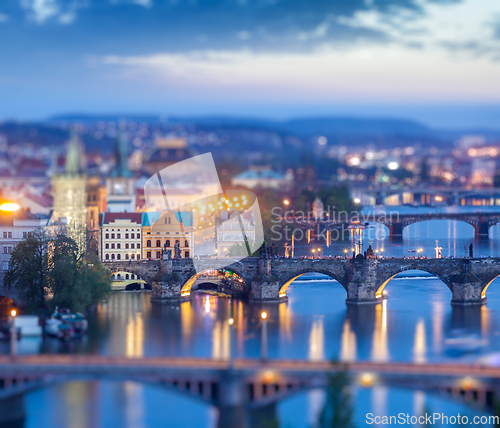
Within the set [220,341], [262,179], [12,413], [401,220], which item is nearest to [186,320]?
[220,341]

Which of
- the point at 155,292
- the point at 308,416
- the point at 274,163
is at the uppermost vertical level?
the point at 274,163

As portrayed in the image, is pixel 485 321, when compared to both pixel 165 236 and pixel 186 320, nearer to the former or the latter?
pixel 186 320

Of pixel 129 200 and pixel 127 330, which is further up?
pixel 129 200

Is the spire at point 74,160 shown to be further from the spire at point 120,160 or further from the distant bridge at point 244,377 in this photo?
the distant bridge at point 244,377

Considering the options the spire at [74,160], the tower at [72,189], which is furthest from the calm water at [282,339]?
the spire at [74,160]

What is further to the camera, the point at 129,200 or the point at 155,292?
the point at 129,200

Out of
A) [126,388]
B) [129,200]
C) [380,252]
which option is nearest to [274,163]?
[129,200]

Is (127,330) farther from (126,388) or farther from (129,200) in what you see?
(129,200)

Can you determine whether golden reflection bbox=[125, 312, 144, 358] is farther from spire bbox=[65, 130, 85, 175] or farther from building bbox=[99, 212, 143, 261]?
spire bbox=[65, 130, 85, 175]
